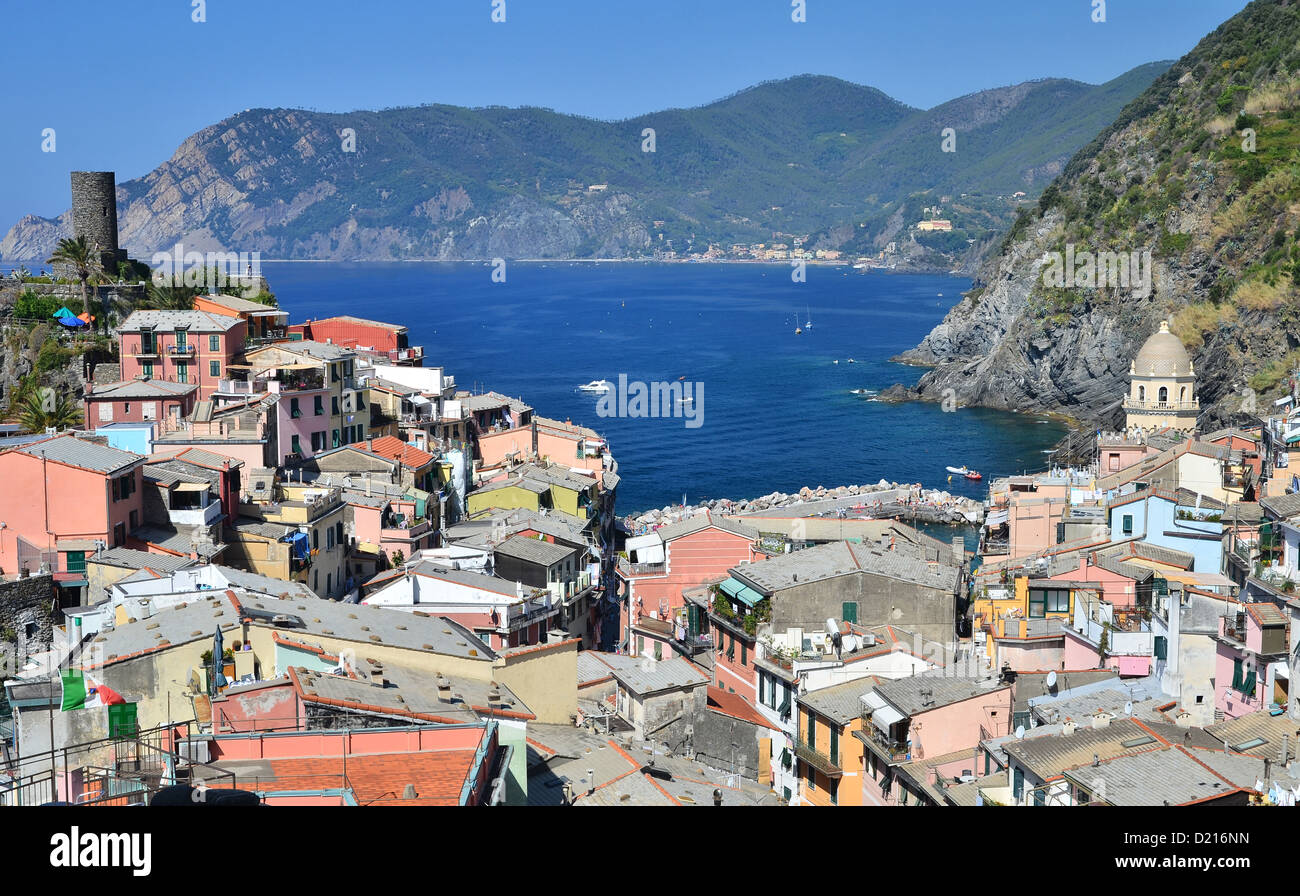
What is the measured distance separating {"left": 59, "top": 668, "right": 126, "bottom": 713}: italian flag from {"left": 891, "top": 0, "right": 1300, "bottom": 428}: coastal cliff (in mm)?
47942

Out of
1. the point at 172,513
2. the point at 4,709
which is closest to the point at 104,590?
the point at 172,513

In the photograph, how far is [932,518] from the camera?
2018 inches

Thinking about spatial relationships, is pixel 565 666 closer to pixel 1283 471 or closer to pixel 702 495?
pixel 1283 471

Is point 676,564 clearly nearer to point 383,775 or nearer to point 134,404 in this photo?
point 134,404

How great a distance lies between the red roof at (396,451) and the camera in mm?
33219

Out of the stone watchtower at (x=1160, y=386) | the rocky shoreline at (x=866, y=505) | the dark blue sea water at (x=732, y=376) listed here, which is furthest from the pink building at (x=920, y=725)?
the dark blue sea water at (x=732, y=376)

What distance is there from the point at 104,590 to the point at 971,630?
13.0 metres

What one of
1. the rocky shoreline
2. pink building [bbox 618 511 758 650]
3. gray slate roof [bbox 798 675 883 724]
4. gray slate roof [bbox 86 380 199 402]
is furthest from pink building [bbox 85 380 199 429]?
the rocky shoreline

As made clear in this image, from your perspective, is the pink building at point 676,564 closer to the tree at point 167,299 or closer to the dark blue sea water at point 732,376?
the tree at point 167,299

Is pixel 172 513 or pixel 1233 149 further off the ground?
pixel 1233 149

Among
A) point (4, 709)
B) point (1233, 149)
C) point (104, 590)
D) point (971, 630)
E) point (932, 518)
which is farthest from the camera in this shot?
point (1233, 149)

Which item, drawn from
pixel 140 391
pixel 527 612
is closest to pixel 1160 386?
pixel 527 612

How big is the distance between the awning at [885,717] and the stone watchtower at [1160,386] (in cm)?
3530

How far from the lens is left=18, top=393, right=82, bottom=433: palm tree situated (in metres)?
32.5
